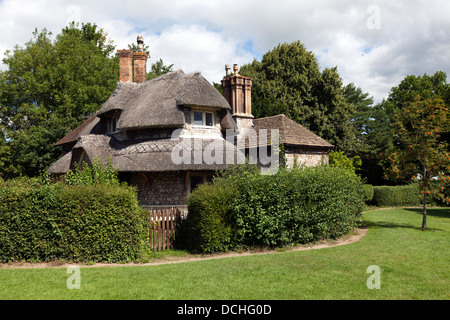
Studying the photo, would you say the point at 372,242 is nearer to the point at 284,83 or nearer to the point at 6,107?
the point at 284,83

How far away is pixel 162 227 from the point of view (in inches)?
474

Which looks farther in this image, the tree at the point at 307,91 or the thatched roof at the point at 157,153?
the tree at the point at 307,91

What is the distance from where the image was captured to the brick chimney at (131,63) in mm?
23594

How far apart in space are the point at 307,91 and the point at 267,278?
30.2 metres

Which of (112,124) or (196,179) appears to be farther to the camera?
(112,124)

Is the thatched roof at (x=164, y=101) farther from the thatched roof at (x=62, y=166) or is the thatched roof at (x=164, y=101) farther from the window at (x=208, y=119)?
the thatched roof at (x=62, y=166)

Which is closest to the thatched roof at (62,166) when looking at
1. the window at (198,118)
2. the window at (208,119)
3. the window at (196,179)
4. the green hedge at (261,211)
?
the window at (198,118)

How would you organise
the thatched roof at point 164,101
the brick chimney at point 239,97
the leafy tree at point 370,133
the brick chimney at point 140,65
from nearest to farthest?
the thatched roof at point 164,101 → the brick chimney at point 239,97 → the brick chimney at point 140,65 → the leafy tree at point 370,133

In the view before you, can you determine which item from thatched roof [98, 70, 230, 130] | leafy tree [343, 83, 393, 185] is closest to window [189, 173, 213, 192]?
thatched roof [98, 70, 230, 130]

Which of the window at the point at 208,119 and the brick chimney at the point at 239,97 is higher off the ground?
the brick chimney at the point at 239,97

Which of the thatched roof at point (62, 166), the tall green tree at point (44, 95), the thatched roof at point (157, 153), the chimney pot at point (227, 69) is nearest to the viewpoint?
the thatched roof at point (157, 153)

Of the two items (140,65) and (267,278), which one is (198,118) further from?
(267,278)

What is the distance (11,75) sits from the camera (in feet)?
109

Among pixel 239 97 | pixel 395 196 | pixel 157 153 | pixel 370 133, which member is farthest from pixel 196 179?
pixel 370 133
